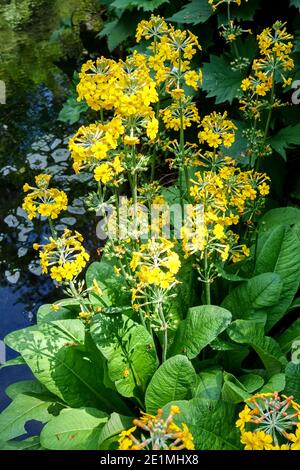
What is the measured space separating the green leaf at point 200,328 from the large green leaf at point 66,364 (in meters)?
0.40

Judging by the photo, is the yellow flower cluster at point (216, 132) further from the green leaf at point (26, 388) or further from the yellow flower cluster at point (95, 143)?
the green leaf at point (26, 388)

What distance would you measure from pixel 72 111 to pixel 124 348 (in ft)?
12.2

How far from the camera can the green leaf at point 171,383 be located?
7.47 ft

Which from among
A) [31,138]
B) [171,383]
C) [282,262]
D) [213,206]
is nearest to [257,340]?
[171,383]

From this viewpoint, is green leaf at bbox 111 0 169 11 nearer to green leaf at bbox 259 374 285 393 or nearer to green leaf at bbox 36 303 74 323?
green leaf at bbox 36 303 74 323

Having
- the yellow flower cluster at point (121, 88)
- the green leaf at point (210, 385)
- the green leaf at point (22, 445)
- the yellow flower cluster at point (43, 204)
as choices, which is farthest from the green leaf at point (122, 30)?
the green leaf at point (22, 445)

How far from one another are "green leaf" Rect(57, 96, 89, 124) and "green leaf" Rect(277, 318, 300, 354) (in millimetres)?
3476

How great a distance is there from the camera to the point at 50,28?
8812mm

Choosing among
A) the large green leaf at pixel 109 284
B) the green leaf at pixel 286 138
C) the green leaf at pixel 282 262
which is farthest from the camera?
the green leaf at pixel 286 138

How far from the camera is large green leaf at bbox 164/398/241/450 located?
2111mm

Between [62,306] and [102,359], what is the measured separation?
417 millimetres

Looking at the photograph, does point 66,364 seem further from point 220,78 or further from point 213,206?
point 220,78

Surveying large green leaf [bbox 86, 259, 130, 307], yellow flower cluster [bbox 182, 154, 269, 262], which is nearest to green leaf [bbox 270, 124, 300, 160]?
yellow flower cluster [bbox 182, 154, 269, 262]
